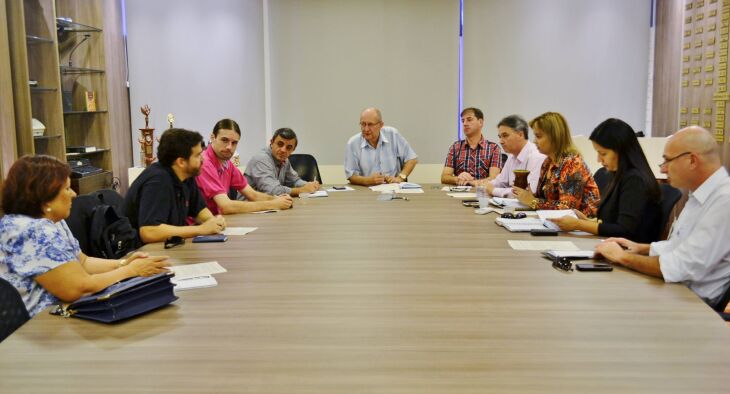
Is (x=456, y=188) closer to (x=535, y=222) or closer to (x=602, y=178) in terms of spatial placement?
(x=602, y=178)

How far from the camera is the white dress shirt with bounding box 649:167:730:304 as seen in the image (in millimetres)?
2404

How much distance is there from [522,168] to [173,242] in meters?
3.15

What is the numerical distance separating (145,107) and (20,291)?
5154 mm

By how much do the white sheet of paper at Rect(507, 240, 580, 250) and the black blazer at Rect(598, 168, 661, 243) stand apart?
0.95 feet

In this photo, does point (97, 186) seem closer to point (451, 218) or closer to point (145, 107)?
point (145, 107)

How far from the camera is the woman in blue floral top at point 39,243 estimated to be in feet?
7.07

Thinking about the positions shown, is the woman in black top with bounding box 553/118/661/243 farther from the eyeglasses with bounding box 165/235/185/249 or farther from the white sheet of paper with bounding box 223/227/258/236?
the eyeglasses with bounding box 165/235/185/249

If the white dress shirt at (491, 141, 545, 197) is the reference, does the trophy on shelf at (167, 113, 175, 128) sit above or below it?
above

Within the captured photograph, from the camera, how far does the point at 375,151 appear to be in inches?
255

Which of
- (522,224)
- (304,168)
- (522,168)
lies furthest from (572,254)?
(304,168)

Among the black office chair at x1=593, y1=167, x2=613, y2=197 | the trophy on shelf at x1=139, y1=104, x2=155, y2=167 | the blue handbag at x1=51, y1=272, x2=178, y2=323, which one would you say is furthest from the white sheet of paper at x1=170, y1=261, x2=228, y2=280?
the trophy on shelf at x1=139, y1=104, x2=155, y2=167

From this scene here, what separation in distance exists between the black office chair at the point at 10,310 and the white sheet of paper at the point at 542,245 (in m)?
2.07

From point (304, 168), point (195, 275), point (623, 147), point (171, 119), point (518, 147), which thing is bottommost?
point (195, 275)

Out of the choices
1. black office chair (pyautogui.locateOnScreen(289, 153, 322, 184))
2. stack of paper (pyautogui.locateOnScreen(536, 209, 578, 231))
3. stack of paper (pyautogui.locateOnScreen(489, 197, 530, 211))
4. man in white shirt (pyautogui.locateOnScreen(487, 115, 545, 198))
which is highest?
man in white shirt (pyautogui.locateOnScreen(487, 115, 545, 198))
